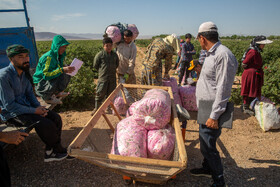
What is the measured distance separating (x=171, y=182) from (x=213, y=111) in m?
1.29

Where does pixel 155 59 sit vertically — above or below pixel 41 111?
above

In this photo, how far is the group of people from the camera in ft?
6.74

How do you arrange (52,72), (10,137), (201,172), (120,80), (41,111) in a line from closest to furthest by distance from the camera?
(10,137)
(201,172)
(41,111)
(52,72)
(120,80)

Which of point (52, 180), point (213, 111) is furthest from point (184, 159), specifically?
point (52, 180)

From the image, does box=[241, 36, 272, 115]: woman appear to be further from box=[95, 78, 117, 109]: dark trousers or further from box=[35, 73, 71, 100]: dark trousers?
box=[35, 73, 71, 100]: dark trousers

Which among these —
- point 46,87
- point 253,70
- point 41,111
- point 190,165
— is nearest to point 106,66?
point 46,87

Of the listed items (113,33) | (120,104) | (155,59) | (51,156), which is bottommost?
(51,156)

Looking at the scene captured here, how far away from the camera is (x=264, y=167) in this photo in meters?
3.01

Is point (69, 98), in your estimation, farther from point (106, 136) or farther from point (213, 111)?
point (213, 111)

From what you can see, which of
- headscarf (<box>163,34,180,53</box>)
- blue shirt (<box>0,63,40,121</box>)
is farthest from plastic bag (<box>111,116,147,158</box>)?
headscarf (<box>163,34,180,53</box>)

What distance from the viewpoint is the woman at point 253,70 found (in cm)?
428

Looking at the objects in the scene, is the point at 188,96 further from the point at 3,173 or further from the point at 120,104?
the point at 3,173

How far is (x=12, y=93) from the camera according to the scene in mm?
2648

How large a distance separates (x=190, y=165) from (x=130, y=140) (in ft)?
4.35
